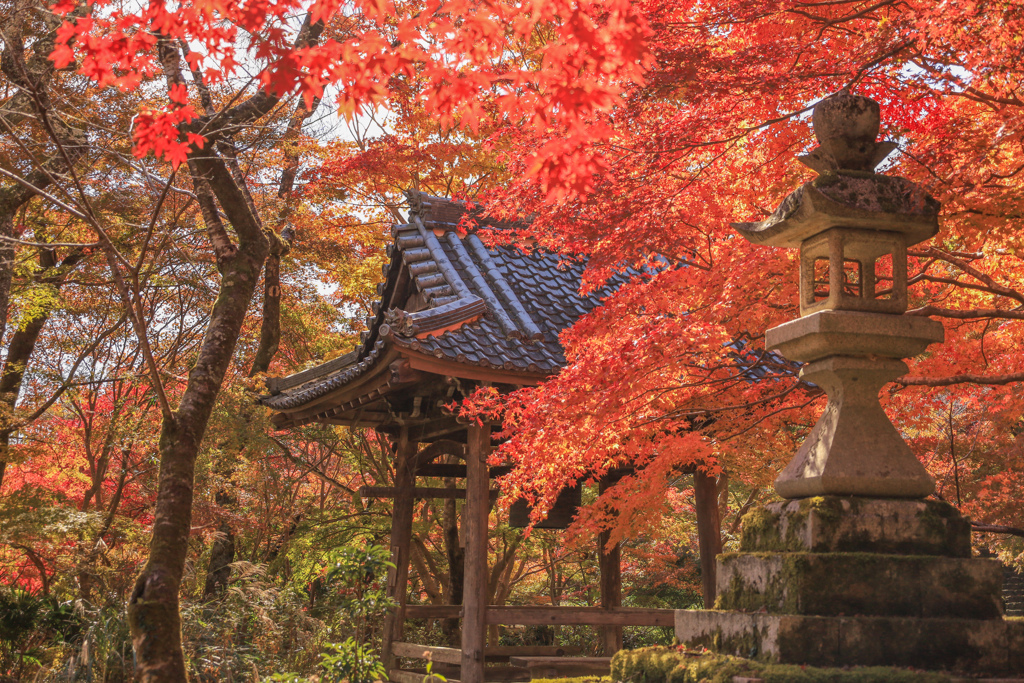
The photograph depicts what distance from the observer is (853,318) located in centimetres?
369

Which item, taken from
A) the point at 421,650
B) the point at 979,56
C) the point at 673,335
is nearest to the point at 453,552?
the point at 421,650

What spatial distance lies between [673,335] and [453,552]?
8.22 meters

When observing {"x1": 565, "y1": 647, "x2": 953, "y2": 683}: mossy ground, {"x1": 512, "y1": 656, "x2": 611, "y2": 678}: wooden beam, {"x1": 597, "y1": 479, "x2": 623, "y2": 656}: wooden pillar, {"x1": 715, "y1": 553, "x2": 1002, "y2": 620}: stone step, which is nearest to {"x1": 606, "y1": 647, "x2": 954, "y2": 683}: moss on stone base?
{"x1": 565, "y1": 647, "x2": 953, "y2": 683}: mossy ground

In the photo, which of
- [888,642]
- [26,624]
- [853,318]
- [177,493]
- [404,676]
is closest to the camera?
[888,642]

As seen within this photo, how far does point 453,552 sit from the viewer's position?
12594 mm

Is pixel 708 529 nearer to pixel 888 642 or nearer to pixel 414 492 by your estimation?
pixel 414 492

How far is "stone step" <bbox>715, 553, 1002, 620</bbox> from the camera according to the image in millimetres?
3410

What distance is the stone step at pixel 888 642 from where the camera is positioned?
10.9 ft

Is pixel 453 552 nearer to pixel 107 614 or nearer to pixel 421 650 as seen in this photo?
pixel 421 650

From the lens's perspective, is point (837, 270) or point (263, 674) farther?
point (263, 674)

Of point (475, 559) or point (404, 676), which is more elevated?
point (475, 559)

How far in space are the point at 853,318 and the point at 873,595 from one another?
1.22 meters

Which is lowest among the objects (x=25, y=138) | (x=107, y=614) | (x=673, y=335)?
(x=107, y=614)

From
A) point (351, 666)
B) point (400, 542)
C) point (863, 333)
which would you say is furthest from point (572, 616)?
point (863, 333)
